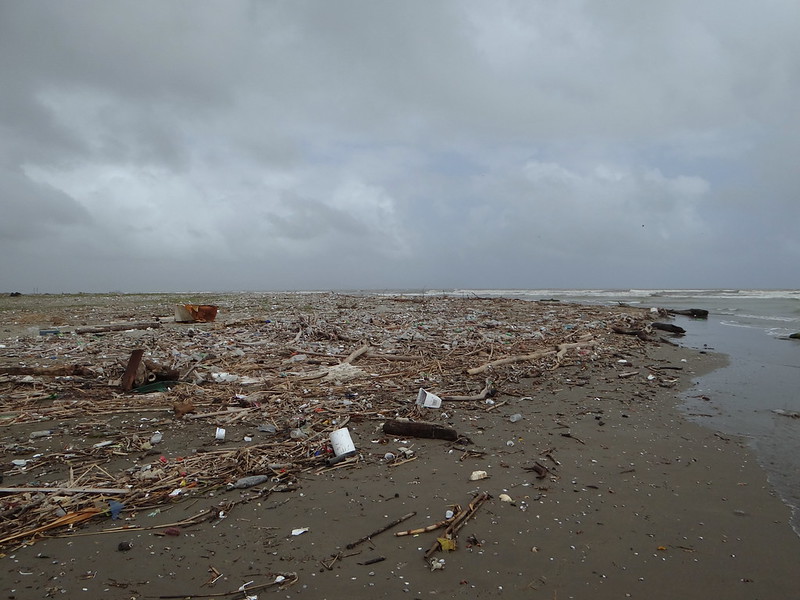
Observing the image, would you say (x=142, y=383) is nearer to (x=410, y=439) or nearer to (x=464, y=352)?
(x=410, y=439)

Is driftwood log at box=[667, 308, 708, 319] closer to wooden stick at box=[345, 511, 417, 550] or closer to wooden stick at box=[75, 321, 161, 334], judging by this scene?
wooden stick at box=[345, 511, 417, 550]

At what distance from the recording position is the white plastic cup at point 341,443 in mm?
4105

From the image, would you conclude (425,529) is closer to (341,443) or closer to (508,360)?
(341,443)

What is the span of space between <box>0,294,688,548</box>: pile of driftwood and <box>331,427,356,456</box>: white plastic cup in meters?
0.10

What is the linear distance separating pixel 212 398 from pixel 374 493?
3.37m

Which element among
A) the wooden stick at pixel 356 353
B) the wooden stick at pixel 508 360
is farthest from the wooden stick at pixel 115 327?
the wooden stick at pixel 508 360

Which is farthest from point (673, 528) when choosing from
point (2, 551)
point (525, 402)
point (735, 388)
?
point (735, 388)

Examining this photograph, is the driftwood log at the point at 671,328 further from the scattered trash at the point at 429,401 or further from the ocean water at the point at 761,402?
the scattered trash at the point at 429,401

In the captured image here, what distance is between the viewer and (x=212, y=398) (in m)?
5.92

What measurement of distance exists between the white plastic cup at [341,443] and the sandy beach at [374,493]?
0.34 feet

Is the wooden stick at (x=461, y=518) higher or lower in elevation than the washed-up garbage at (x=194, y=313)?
lower

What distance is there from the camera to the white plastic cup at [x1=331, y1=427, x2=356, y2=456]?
411 cm

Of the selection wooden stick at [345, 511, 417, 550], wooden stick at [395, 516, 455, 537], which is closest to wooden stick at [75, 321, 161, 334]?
wooden stick at [345, 511, 417, 550]

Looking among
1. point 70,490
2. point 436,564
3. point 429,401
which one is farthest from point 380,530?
point 429,401
